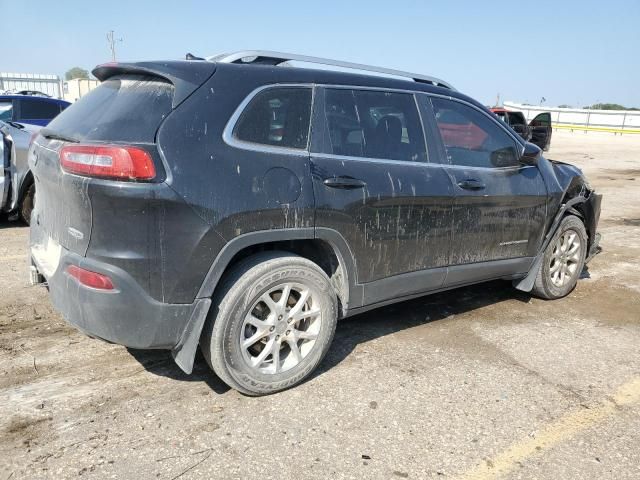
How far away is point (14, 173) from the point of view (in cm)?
673

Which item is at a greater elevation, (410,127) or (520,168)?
(410,127)

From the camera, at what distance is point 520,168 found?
441 centimetres

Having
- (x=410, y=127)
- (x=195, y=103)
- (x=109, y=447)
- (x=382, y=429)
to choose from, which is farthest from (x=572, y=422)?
(x=195, y=103)

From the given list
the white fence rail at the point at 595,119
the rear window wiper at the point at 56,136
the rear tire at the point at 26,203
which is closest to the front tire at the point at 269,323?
the rear window wiper at the point at 56,136

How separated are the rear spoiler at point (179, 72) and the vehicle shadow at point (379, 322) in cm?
161

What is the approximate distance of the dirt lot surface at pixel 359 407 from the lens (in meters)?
2.59

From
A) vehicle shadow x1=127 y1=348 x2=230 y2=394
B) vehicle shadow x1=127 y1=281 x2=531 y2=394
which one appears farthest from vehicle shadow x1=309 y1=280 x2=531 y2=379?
vehicle shadow x1=127 y1=348 x2=230 y2=394

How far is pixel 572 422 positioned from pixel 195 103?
2.62 m

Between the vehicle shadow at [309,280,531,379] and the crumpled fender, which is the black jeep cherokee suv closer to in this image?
the vehicle shadow at [309,280,531,379]

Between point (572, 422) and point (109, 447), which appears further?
point (572, 422)

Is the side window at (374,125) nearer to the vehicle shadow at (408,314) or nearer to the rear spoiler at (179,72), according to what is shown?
the rear spoiler at (179,72)

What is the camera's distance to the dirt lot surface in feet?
8.51

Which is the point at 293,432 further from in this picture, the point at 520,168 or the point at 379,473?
the point at 520,168

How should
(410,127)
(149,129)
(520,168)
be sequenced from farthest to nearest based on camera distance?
(520,168)
(410,127)
(149,129)
